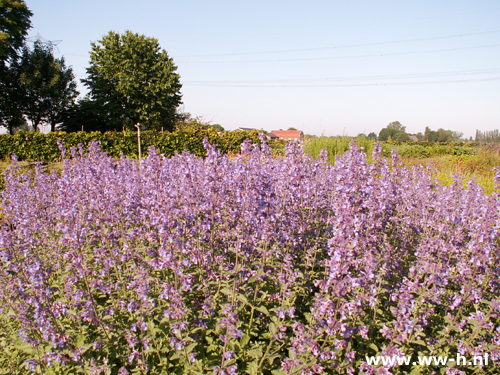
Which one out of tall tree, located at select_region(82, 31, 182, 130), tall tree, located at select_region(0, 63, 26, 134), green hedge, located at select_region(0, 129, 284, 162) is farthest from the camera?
tall tree, located at select_region(82, 31, 182, 130)

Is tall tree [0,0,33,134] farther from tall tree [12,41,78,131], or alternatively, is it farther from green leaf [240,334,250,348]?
green leaf [240,334,250,348]

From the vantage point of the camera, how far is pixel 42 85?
42781 mm

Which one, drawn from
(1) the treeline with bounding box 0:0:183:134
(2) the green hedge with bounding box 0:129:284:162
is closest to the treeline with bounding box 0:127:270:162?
(2) the green hedge with bounding box 0:129:284:162

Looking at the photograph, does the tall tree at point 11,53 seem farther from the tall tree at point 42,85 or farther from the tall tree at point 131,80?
→ the tall tree at point 131,80

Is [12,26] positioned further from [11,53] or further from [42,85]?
[42,85]

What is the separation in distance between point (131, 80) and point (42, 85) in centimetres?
1159

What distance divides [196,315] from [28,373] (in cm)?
190

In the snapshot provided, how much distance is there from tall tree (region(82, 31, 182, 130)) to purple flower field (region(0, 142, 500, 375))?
44.5m

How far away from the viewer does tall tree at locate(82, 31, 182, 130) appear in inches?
1788

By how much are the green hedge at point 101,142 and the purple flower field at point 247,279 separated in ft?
64.5

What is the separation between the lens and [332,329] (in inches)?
107

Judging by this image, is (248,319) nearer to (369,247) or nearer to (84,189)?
(369,247)

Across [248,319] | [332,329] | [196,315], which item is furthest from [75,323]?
[332,329]

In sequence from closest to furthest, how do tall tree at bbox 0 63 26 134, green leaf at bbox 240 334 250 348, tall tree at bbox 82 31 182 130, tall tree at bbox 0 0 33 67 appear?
green leaf at bbox 240 334 250 348
tall tree at bbox 0 0 33 67
tall tree at bbox 0 63 26 134
tall tree at bbox 82 31 182 130
